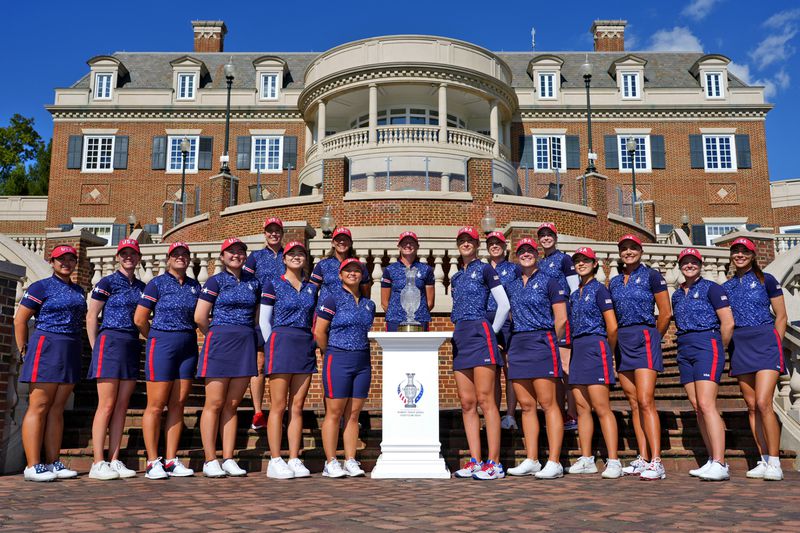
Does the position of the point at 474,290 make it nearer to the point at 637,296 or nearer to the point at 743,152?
the point at 637,296

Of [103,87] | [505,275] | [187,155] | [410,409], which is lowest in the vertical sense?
[410,409]

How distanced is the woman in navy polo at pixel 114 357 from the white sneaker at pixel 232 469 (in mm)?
811

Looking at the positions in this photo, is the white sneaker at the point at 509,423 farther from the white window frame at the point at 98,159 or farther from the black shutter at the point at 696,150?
the white window frame at the point at 98,159

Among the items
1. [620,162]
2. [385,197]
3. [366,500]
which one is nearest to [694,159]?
[620,162]

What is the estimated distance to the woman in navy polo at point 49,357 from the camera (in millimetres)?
6246

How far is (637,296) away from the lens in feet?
Result: 21.9

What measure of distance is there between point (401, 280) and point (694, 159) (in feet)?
106

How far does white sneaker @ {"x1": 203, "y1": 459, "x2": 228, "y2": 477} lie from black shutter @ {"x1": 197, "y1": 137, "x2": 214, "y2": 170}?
30754mm

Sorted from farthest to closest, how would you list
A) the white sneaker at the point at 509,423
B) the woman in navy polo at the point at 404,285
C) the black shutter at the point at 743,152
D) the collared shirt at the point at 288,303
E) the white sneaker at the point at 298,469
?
the black shutter at the point at 743,152
the white sneaker at the point at 509,423
the woman in navy polo at the point at 404,285
the collared shirt at the point at 288,303
the white sneaker at the point at 298,469

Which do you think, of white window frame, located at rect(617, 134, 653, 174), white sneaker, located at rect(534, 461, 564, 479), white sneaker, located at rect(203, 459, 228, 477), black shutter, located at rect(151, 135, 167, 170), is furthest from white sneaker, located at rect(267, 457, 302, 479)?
white window frame, located at rect(617, 134, 653, 174)

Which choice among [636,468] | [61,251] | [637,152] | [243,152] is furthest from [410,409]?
[637,152]

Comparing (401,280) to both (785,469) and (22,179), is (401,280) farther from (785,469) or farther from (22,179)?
(22,179)

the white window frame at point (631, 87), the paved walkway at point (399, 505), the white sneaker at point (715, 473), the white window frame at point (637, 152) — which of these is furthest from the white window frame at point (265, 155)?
the white sneaker at point (715, 473)

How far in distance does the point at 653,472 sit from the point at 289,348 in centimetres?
345
